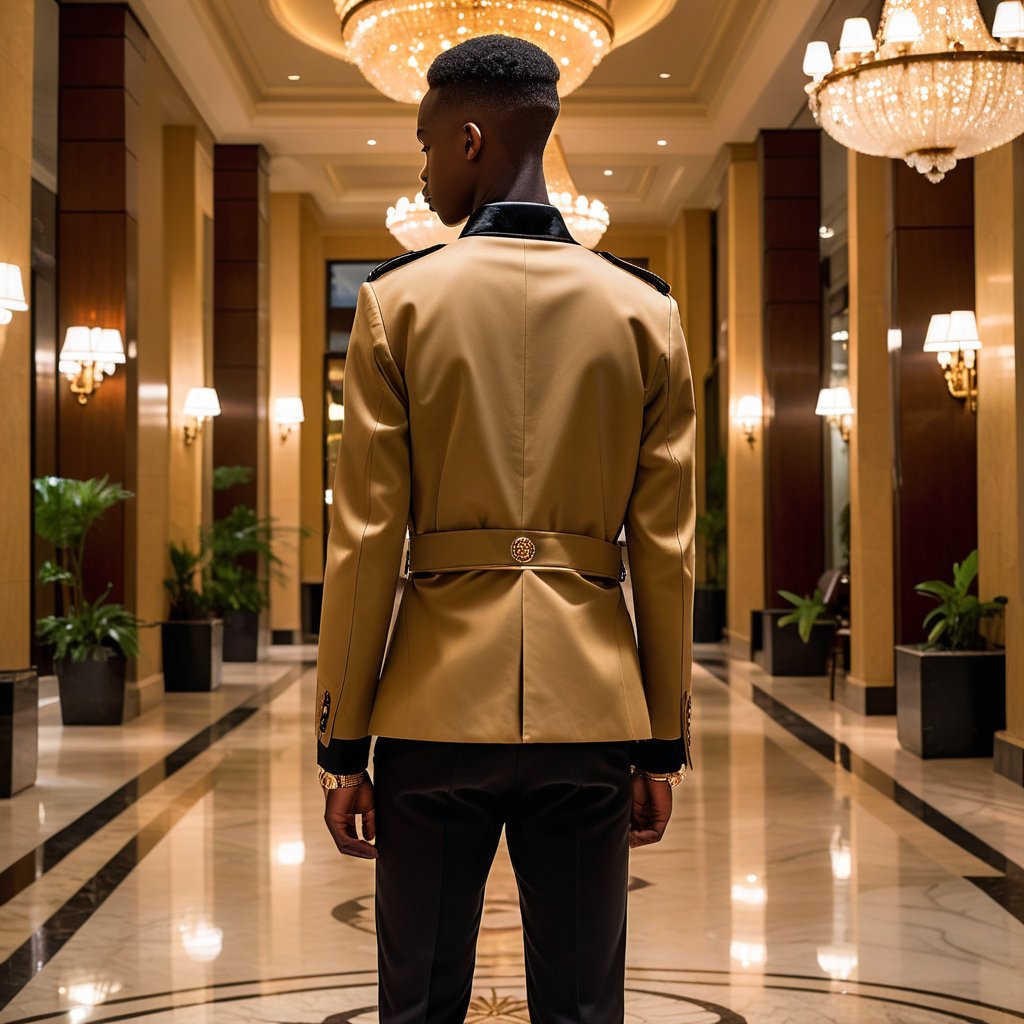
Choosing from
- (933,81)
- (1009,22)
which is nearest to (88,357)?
(933,81)

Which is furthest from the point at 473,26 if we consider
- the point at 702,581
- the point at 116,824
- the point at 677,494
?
A: the point at 702,581

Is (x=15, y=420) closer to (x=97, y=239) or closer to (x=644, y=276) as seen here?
(x=97, y=239)

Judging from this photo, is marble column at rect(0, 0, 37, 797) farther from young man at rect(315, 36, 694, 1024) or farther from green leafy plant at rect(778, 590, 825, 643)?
green leafy plant at rect(778, 590, 825, 643)

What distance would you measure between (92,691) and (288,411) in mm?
7192

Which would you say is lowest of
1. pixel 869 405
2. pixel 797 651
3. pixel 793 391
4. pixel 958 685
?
pixel 797 651

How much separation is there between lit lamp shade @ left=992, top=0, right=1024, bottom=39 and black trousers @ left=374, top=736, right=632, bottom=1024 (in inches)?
217

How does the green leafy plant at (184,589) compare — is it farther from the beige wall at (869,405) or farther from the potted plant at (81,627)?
the beige wall at (869,405)

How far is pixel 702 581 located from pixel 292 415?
5.69m

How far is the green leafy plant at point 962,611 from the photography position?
7949mm

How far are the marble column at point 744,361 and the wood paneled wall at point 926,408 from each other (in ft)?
16.8

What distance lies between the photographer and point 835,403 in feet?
40.2

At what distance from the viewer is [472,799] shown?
71.2 inches

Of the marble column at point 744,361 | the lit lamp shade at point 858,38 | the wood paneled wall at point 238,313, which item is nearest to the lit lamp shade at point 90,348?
the wood paneled wall at point 238,313

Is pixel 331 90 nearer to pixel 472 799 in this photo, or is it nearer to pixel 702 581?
pixel 702 581
